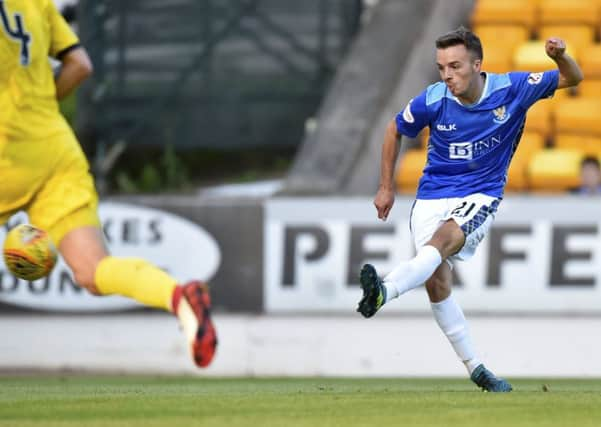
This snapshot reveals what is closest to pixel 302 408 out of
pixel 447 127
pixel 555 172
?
pixel 447 127

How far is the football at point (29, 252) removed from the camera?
6.96 metres

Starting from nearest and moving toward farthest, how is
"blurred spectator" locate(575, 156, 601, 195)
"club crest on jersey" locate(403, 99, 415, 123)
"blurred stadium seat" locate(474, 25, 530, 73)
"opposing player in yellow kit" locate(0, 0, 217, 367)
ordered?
"opposing player in yellow kit" locate(0, 0, 217, 367)
"club crest on jersey" locate(403, 99, 415, 123)
"blurred spectator" locate(575, 156, 601, 195)
"blurred stadium seat" locate(474, 25, 530, 73)

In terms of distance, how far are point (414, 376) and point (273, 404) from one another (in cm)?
558

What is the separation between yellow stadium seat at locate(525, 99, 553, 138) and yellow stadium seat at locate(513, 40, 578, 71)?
37 cm

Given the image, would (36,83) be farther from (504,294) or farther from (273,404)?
(504,294)

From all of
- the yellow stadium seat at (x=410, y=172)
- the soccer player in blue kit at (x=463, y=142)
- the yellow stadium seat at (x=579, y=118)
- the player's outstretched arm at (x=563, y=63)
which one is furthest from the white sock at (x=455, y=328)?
the yellow stadium seat at (x=579, y=118)

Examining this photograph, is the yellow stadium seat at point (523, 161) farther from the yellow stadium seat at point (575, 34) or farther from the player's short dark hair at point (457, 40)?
the player's short dark hair at point (457, 40)

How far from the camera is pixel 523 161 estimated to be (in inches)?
552

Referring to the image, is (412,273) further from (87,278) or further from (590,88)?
(590,88)

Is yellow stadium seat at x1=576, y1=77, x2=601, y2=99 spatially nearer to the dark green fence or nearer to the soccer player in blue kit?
the dark green fence

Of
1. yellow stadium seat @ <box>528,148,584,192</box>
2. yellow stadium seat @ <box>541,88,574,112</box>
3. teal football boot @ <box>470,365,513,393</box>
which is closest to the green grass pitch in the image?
teal football boot @ <box>470,365,513,393</box>

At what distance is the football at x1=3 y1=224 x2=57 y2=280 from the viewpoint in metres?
6.96

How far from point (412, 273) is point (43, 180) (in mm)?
1896

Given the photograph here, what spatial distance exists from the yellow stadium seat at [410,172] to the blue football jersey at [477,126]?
5732mm
